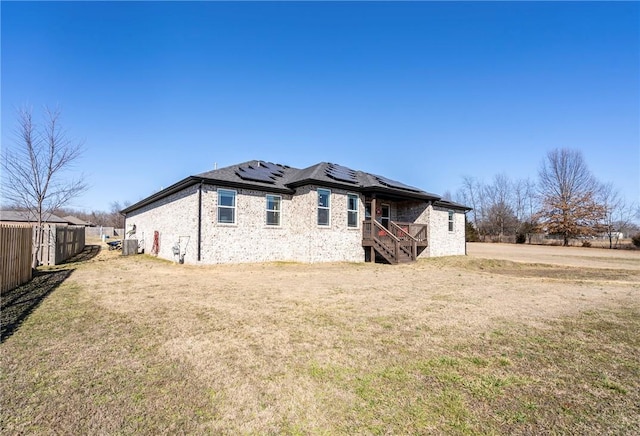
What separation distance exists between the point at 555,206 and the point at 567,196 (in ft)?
10.9

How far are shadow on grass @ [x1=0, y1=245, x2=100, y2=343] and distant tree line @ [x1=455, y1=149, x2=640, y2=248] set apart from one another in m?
43.8

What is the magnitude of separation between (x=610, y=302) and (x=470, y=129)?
1482 cm

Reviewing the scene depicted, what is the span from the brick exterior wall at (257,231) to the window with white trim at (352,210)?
0.86ft

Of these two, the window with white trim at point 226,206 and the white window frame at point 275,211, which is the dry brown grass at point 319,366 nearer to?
the window with white trim at point 226,206

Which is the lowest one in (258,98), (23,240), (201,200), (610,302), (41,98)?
(610,302)

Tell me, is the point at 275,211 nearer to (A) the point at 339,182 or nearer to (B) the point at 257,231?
(B) the point at 257,231

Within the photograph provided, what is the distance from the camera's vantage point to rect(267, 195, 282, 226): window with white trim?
15417 mm

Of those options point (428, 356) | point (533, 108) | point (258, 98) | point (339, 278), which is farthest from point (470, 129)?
point (428, 356)

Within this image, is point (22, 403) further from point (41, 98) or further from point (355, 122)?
point (355, 122)

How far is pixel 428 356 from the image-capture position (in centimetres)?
377

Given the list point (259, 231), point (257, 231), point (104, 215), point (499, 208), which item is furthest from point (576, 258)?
point (104, 215)

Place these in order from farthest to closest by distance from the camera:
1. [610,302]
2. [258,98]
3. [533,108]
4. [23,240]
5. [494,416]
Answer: [258,98] → [533,108] → [23,240] → [610,302] → [494,416]

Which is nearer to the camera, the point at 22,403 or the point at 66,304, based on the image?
the point at 22,403

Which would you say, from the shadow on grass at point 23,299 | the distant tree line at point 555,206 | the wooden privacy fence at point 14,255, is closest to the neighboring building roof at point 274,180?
the wooden privacy fence at point 14,255
